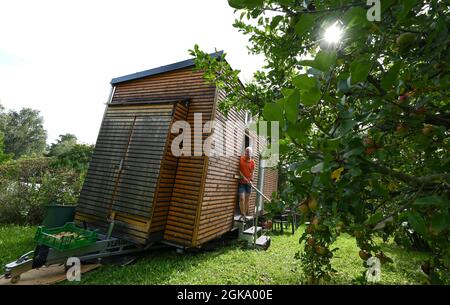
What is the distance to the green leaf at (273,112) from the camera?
660 mm

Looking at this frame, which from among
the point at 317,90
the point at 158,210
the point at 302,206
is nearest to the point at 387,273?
the point at 158,210

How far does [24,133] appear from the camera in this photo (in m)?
49.2

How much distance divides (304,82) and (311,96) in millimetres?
43

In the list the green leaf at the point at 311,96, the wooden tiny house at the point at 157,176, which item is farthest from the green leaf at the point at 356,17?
the wooden tiny house at the point at 157,176

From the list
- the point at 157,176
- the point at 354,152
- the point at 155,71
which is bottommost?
the point at 354,152

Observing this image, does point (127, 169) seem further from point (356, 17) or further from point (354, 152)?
point (356, 17)

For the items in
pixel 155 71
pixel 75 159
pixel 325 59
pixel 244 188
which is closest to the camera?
pixel 325 59

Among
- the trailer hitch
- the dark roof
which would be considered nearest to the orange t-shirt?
the dark roof

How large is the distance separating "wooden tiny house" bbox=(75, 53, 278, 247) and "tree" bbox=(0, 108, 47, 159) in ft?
173

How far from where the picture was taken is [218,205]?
7645mm

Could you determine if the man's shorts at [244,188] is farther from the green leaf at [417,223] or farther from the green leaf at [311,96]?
the green leaf at [311,96]

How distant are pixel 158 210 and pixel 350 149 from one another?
20.1ft

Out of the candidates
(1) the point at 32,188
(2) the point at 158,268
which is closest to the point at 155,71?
(2) the point at 158,268

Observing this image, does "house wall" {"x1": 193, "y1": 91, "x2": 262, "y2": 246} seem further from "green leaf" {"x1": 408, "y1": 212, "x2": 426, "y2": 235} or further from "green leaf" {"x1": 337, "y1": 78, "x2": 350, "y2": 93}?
"green leaf" {"x1": 408, "y1": 212, "x2": 426, "y2": 235}
